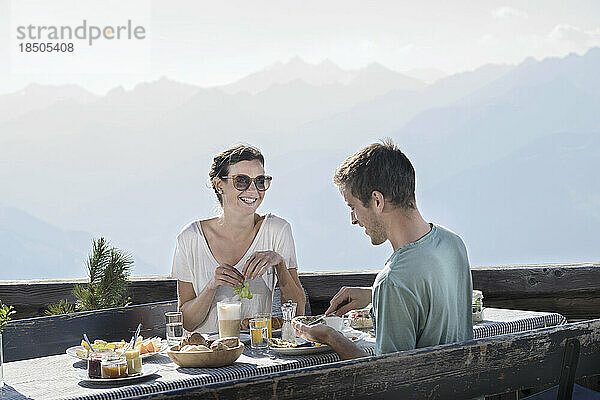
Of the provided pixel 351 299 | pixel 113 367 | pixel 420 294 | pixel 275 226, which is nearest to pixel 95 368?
pixel 113 367

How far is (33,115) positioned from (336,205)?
8.27m

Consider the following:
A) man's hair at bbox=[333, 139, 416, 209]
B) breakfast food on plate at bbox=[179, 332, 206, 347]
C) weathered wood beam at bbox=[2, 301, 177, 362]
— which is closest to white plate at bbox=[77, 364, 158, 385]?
breakfast food on plate at bbox=[179, 332, 206, 347]

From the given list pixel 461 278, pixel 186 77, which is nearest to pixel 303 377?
pixel 461 278

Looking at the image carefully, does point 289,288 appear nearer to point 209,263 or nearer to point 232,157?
point 209,263

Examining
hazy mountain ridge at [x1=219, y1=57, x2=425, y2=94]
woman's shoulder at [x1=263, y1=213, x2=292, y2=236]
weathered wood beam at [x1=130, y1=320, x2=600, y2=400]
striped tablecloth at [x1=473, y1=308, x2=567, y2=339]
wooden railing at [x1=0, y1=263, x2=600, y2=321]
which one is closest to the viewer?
weathered wood beam at [x1=130, y1=320, x2=600, y2=400]

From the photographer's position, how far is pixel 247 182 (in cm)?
319

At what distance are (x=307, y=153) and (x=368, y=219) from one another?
1854 centimetres

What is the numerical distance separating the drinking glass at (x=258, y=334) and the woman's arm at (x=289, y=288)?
Answer: 2.39ft

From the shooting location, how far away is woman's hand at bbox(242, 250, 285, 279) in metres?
2.96

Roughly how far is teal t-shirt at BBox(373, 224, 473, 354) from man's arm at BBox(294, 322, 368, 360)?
21 centimetres

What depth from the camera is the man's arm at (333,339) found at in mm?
2115

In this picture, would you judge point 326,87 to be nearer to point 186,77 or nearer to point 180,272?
point 186,77

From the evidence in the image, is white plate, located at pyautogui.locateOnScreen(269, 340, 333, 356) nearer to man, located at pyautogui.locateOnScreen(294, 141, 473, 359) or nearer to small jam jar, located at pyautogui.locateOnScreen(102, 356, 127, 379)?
man, located at pyautogui.locateOnScreen(294, 141, 473, 359)

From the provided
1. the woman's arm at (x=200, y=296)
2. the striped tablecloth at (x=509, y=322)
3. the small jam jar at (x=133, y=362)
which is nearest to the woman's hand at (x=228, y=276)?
the woman's arm at (x=200, y=296)
